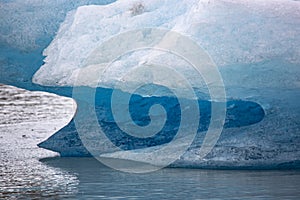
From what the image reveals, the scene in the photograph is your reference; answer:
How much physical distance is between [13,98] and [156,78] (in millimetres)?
4908

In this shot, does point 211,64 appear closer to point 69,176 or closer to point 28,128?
point 69,176

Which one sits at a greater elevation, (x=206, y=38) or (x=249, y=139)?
(x=206, y=38)

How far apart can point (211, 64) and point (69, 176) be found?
3800mm

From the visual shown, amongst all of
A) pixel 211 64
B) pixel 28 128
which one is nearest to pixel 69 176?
pixel 211 64

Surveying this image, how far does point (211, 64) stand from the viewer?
13.6 m

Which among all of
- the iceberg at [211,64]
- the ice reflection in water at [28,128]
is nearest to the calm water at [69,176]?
the ice reflection in water at [28,128]

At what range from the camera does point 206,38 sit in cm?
1351

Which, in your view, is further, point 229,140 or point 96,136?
point 96,136

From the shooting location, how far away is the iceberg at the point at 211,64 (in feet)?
44.1

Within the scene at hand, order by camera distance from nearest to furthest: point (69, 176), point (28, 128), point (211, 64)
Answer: point (69, 176), point (211, 64), point (28, 128)

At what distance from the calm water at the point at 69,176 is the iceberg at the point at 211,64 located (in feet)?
2.82

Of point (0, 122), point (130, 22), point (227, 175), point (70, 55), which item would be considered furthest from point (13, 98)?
point (227, 175)

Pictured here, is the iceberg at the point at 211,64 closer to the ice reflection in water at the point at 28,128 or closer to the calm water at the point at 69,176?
the calm water at the point at 69,176

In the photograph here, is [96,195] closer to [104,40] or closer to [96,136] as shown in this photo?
[104,40]
